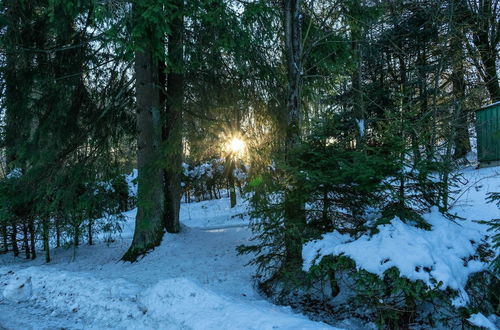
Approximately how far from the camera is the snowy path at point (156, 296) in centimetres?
375

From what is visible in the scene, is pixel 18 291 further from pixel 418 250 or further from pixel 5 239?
pixel 418 250

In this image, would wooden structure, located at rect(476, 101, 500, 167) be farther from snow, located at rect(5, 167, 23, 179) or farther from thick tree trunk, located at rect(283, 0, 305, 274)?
snow, located at rect(5, 167, 23, 179)

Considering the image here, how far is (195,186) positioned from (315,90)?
48.9 feet

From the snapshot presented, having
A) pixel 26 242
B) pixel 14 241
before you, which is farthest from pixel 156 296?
pixel 14 241

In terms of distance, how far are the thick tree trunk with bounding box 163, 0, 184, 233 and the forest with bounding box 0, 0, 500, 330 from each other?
45 mm

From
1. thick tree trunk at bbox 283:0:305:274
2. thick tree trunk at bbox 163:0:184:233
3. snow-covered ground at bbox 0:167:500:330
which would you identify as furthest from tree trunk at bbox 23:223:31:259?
thick tree trunk at bbox 283:0:305:274

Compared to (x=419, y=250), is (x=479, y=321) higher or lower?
lower

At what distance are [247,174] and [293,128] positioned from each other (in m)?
2.19

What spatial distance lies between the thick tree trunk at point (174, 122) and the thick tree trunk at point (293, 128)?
1845 millimetres

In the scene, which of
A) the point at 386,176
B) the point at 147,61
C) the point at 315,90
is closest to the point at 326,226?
the point at 386,176

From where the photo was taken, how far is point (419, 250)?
341 cm

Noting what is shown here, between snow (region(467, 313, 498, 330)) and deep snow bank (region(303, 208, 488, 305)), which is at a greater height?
deep snow bank (region(303, 208, 488, 305))

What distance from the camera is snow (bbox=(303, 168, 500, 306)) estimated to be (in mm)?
3258

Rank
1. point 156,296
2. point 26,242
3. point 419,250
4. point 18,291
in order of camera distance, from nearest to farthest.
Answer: point 419,250 < point 156,296 < point 18,291 < point 26,242
